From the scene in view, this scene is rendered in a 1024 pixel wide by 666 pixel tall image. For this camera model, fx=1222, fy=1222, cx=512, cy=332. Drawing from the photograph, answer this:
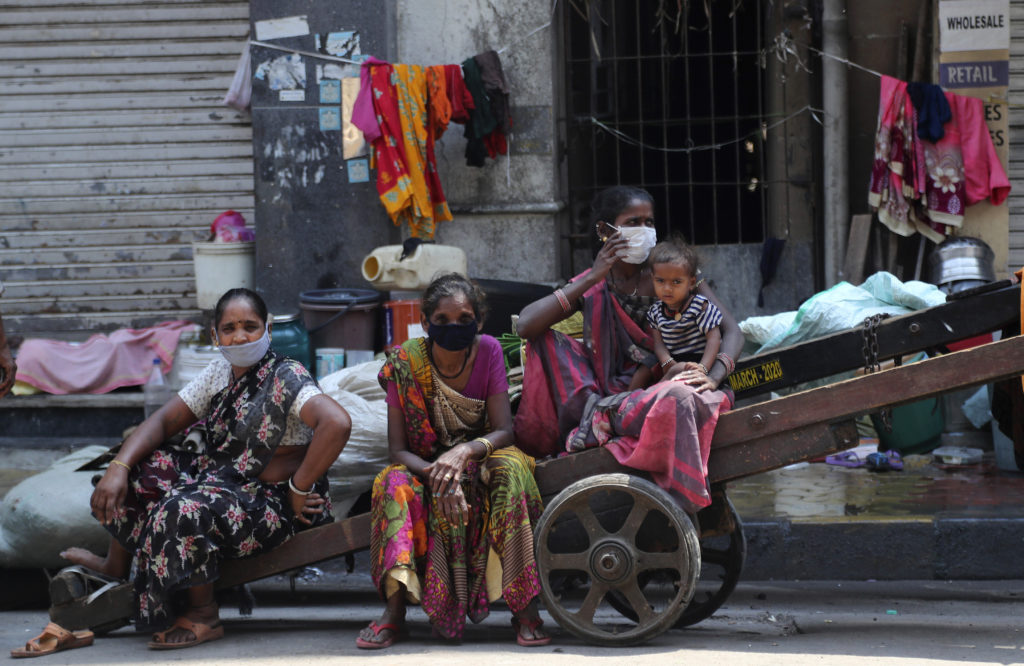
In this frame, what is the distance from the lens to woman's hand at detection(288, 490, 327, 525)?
13.4 feet

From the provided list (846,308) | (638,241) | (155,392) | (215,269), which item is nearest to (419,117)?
(215,269)

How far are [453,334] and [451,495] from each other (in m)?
0.52

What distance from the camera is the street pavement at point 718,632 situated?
358cm

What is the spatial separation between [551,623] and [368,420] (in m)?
1.15

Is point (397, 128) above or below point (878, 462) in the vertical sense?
above

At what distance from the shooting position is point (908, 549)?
4.94 metres

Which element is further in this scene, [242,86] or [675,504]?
[242,86]

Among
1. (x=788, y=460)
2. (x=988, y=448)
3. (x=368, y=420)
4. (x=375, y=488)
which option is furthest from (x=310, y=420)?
(x=988, y=448)

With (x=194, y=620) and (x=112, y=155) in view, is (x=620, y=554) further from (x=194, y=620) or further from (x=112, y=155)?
(x=112, y=155)

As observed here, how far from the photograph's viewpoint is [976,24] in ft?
22.1

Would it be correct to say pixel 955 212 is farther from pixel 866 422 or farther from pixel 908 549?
pixel 908 549

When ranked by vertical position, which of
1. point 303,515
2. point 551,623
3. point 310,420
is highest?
point 310,420

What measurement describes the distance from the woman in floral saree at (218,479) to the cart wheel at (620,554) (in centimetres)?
78

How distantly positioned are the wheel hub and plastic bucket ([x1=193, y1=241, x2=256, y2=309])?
3.85 meters
